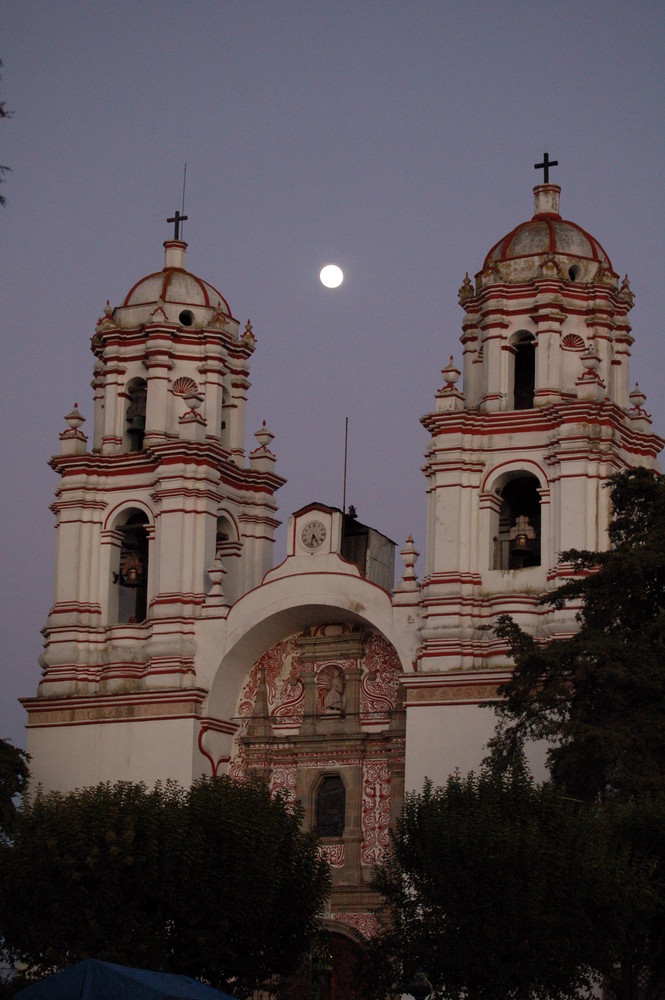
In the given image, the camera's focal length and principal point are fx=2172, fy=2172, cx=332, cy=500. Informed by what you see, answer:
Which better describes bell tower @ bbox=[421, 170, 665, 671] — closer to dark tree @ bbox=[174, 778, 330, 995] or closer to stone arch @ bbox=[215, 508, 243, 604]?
stone arch @ bbox=[215, 508, 243, 604]

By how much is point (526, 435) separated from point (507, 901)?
11.9 meters

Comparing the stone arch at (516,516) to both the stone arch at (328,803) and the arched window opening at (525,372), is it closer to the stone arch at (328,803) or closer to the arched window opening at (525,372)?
the arched window opening at (525,372)

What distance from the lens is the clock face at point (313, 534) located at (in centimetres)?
3654

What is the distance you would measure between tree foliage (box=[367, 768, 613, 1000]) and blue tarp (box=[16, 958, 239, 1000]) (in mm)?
3572

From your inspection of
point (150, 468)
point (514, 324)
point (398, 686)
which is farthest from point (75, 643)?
point (514, 324)

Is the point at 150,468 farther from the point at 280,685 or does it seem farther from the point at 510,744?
the point at 510,744

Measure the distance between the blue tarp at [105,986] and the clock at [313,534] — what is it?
1408 cm

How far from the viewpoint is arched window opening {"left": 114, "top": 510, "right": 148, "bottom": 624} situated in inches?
1503

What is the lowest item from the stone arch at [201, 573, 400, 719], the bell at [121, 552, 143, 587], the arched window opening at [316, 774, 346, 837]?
the arched window opening at [316, 774, 346, 837]

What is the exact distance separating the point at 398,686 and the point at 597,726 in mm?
8175

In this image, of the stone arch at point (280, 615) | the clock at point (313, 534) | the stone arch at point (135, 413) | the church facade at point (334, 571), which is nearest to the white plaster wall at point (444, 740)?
the church facade at point (334, 571)

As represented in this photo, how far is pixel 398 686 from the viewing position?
36094mm

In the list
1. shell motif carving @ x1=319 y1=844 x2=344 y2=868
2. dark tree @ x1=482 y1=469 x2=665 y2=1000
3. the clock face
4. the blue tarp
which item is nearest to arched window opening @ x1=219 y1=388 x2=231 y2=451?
the clock face

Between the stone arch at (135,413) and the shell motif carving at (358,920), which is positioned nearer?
the shell motif carving at (358,920)
